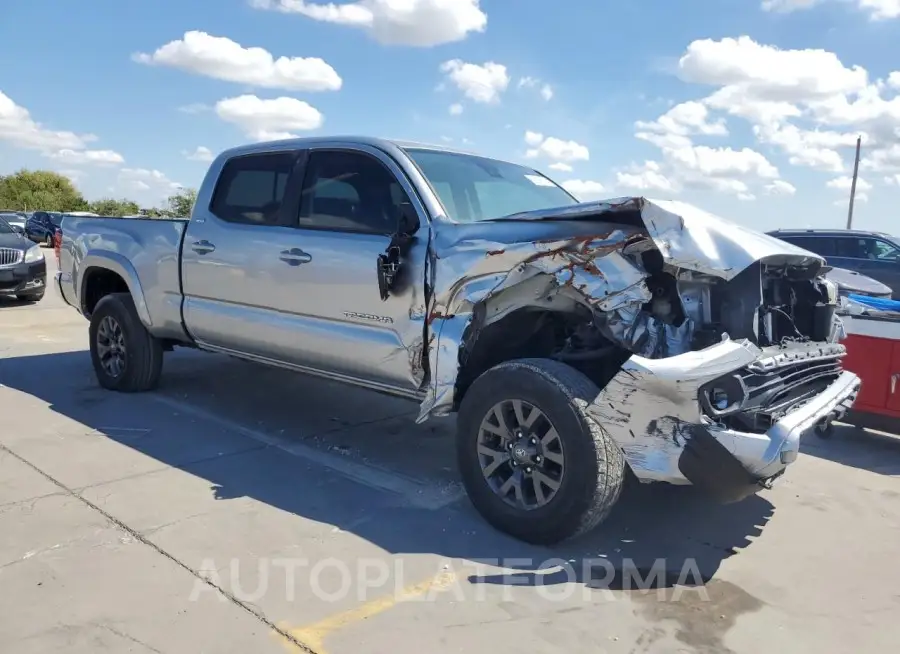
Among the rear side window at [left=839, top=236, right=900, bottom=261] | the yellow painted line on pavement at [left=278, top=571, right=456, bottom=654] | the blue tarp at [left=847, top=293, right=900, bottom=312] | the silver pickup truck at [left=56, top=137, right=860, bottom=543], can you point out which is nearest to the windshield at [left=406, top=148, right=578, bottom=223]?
the silver pickup truck at [left=56, top=137, right=860, bottom=543]

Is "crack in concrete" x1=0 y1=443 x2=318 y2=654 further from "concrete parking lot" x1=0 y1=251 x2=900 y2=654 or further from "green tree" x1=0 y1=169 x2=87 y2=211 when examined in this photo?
"green tree" x1=0 y1=169 x2=87 y2=211

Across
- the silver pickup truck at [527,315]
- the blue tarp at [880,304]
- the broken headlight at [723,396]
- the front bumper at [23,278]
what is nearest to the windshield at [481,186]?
the silver pickup truck at [527,315]

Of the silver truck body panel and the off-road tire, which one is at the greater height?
the silver truck body panel

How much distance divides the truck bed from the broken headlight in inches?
162

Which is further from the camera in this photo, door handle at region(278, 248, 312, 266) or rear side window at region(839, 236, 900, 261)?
rear side window at region(839, 236, 900, 261)

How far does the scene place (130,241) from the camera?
6.09 m

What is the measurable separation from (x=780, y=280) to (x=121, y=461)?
4.06 metres

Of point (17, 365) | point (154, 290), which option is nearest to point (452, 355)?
point (154, 290)

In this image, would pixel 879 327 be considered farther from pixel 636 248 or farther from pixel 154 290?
pixel 154 290

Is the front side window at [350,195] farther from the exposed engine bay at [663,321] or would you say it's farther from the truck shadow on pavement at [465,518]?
the truck shadow on pavement at [465,518]

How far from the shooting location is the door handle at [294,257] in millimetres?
4680

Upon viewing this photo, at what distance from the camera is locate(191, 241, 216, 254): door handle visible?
5383 millimetres

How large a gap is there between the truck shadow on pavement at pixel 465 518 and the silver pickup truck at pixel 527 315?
19cm

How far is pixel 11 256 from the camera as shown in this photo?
12117mm
